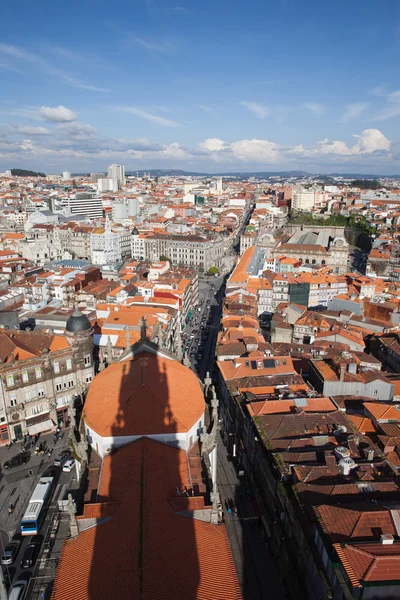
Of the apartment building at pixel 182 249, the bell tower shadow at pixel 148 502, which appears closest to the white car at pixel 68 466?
the bell tower shadow at pixel 148 502

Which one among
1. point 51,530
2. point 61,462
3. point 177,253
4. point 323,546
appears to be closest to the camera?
point 323,546

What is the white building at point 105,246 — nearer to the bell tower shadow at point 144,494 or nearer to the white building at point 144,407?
the bell tower shadow at point 144,494

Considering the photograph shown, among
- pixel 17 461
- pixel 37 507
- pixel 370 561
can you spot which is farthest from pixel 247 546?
pixel 17 461

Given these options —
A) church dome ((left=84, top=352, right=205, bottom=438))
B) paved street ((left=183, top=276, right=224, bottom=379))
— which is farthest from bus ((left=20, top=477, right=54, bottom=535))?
paved street ((left=183, top=276, right=224, bottom=379))

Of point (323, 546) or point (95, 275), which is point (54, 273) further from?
point (323, 546)

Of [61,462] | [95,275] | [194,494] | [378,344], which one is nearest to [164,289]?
[95,275]

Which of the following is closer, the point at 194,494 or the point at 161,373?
the point at 194,494
